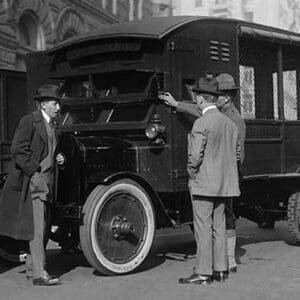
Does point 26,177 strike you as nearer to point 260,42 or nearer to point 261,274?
point 261,274

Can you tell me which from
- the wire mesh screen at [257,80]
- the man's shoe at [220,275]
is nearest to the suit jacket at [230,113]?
the wire mesh screen at [257,80]

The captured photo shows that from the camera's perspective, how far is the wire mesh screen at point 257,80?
833cm

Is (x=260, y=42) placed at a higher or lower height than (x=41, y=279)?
higher

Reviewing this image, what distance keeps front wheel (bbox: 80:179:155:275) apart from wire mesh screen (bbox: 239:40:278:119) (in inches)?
76.1

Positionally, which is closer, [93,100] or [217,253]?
[217,253]

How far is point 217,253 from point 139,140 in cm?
152

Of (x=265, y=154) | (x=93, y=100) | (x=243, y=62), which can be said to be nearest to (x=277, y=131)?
(x=265, y=154)

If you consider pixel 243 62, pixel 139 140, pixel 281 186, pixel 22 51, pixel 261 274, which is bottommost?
pixel 261 274

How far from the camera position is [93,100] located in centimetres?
783

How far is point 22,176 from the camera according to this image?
6.49 meters

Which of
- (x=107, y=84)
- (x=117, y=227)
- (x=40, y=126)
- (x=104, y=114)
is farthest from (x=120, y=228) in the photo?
(x=107, y=84)

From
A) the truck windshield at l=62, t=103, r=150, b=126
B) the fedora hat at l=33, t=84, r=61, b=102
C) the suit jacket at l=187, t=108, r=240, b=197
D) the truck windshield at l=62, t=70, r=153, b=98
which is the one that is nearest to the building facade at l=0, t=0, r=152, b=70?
the truck windshield at l=62, t=70, r=153, b=98

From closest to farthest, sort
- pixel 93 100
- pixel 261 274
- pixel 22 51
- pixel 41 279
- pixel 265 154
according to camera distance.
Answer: pixel 41 279 → pixel 261 274 → pixel 93 100 → pixel 265 154 → pixel 22 51

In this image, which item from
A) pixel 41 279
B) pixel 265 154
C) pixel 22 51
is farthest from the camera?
pixel 22 51
